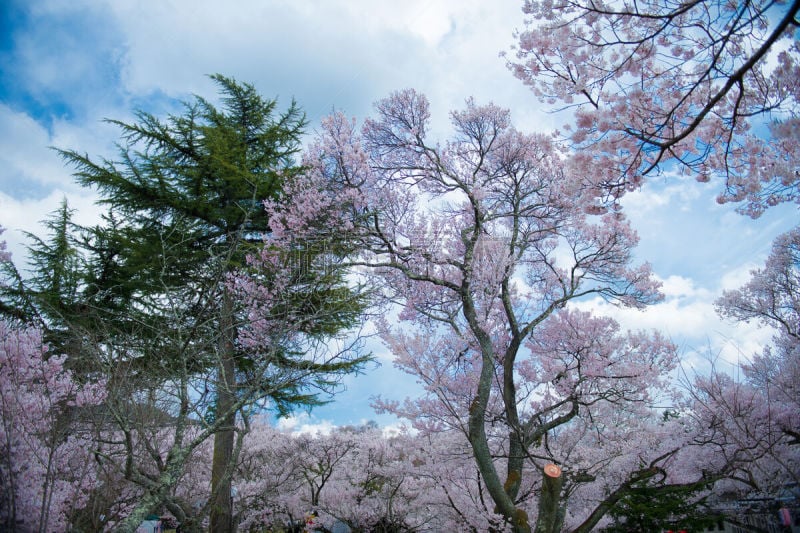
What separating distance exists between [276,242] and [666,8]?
681 cm

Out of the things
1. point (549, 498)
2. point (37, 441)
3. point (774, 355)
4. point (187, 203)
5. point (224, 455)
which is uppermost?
point (187, 203)

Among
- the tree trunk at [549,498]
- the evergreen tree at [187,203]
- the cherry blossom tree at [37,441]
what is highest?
the evergreen tree at [187,203]

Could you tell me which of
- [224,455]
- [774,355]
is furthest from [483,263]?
[774,355]

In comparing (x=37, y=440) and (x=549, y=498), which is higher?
(x=37, y=440)

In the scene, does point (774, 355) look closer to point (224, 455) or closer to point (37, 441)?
point (224, 455)

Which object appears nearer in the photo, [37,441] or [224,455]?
[37,441]

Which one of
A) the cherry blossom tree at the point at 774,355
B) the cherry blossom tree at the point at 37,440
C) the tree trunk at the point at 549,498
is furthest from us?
the cherry blossom tree at the point at 774,355

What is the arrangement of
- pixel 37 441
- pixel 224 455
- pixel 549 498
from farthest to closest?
pixel 224 455 → pixel 549 498 → pixel 37 441

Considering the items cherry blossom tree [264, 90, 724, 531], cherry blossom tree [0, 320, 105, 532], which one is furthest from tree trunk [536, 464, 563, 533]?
cherry blossom tree [0, 320, 105, 532]

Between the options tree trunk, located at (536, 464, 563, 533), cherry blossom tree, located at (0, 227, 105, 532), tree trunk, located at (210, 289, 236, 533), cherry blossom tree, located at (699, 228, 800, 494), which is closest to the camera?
cherry blossom tree, located at (0, 227, 105, 532)

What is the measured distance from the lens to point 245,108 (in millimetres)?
13117

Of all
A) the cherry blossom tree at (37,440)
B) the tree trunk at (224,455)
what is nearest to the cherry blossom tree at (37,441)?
the cherry blossom tree at (37,440)

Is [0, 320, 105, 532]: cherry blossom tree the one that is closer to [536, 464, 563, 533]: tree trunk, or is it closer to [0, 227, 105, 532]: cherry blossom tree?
[0, 227, 105, 532]: cherry blossom tree

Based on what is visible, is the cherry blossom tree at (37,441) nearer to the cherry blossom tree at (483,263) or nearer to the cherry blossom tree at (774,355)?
the cherry blossom tree at (483,263)
